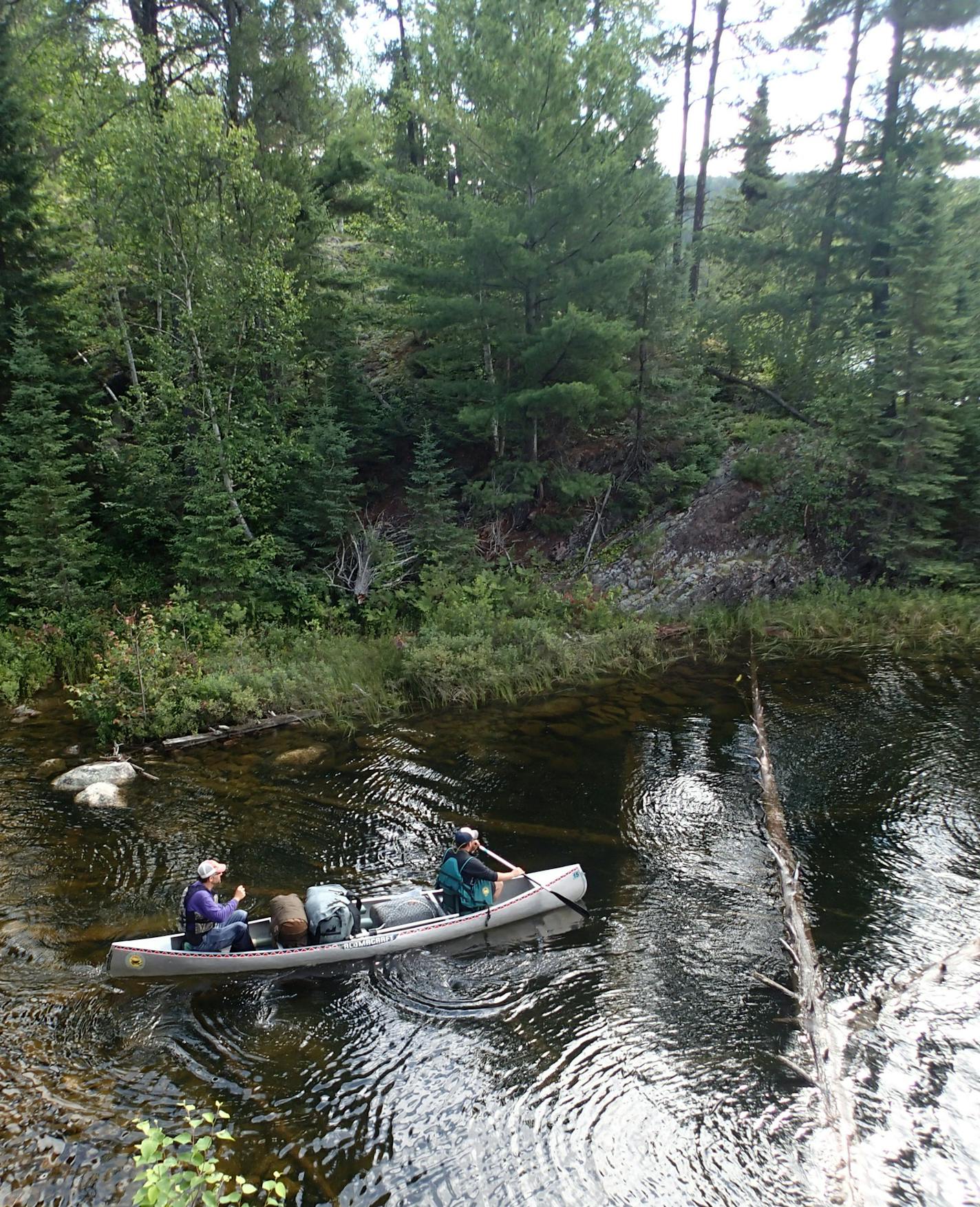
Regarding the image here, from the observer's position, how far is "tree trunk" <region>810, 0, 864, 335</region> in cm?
1845

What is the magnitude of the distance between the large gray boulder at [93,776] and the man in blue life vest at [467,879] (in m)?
6.09

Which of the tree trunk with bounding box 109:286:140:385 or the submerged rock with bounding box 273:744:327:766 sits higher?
the tree trunk with bounding box 109:286:140:385

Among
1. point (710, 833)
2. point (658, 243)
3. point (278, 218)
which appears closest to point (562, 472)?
point (658, 243)

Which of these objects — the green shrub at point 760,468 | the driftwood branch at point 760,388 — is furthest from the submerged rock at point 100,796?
the driftwood branch at point 760,388

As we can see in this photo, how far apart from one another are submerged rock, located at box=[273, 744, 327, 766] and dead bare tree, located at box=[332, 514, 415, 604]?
17.2ft

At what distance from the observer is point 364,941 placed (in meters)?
7.95

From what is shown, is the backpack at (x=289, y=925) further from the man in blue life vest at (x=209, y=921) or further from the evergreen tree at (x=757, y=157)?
the evergreen tree at (x=757, y=157)

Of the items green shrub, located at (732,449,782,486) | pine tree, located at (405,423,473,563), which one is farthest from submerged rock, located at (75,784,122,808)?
green shrub, located at (732,449,782,486)

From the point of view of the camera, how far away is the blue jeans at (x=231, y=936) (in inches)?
304

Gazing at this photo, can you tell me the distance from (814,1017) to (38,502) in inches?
689

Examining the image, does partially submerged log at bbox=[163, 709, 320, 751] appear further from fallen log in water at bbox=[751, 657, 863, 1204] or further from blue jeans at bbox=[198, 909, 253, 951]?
fallen log in water at bbox=[751, 657, 863, 1204]

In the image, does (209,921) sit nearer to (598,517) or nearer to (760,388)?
(598,517)

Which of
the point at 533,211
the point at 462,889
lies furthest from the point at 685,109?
the point at 462,889

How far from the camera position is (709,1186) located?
5.38 m
